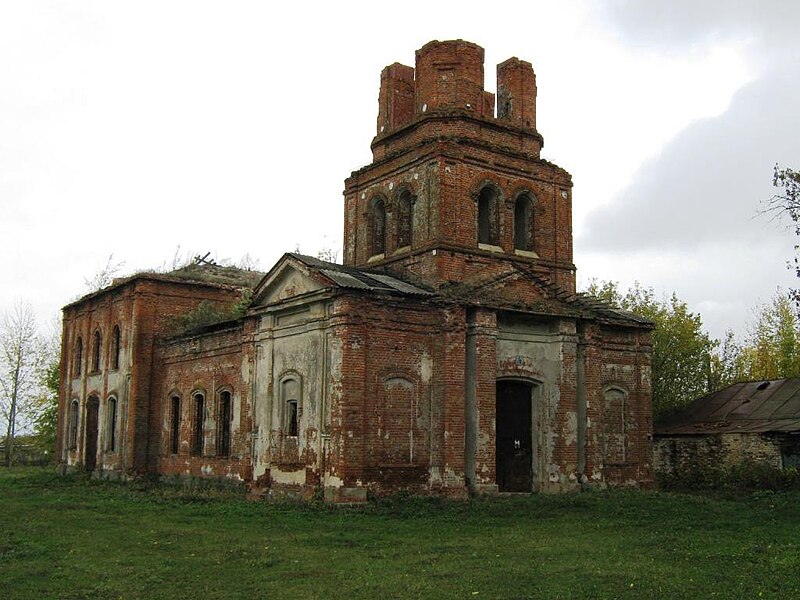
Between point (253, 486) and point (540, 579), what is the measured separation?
35.1ft

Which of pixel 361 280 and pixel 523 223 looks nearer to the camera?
pixel 361 280

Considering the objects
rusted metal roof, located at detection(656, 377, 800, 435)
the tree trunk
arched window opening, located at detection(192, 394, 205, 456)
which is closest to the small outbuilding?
rusted metal roof, located at detection(656, 377, 800, 435)

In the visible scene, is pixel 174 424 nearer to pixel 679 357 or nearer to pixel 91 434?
pixel 91 434

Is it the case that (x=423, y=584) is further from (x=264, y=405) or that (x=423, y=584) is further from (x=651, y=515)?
(x=264, y=405)

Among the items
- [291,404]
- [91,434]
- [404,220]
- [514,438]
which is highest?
[404,220]

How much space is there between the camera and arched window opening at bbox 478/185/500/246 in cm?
2114

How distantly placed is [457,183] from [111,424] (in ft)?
50.3

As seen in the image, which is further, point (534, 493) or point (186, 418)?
point (186, 418)

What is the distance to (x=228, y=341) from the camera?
918 inches

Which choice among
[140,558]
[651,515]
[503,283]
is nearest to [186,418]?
[503,283]

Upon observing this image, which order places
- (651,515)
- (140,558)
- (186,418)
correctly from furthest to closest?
(186,418)
(651,515)
(140,558)

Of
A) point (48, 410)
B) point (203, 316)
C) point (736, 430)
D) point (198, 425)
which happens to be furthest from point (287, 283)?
point (48, 410)

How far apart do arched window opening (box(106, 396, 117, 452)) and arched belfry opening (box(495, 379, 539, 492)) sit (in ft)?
47.1

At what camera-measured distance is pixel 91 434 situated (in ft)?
96.9
